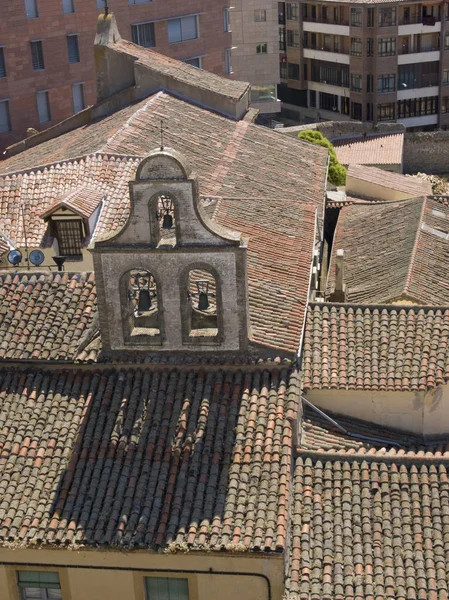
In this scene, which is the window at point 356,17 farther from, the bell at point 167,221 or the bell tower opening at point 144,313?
the bell at point 167,221

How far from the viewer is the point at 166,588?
18.0 metres

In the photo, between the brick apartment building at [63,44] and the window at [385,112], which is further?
the window at [385,112]

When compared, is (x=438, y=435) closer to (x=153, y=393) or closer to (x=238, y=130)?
(x=153, y=393)

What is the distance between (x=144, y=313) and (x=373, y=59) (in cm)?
5356

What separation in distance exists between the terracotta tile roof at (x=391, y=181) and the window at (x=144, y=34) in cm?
1335

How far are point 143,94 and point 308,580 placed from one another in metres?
25.9

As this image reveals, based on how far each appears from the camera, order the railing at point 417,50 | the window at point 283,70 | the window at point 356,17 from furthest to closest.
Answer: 1. the window at point 283,70
2. the railing at point 417,50
3. the window at point 356,17

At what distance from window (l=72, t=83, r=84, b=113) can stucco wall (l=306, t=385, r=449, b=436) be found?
114 ft

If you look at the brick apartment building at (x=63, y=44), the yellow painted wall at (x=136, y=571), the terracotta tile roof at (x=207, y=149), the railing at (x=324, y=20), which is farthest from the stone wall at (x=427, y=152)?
the yellow painted wall at (x=136, y=571)

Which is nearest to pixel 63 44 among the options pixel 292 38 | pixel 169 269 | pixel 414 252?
pixel 414 252

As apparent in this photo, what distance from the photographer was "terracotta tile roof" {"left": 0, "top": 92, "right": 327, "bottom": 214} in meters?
31.7

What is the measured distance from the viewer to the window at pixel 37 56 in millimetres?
50125

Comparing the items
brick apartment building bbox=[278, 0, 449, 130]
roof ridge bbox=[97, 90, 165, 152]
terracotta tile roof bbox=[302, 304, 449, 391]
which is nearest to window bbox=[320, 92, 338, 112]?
brick apartment building bbox=[278, 0, 449, 130]

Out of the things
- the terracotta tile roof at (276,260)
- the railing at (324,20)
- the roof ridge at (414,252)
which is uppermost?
the railing at (324,20)
